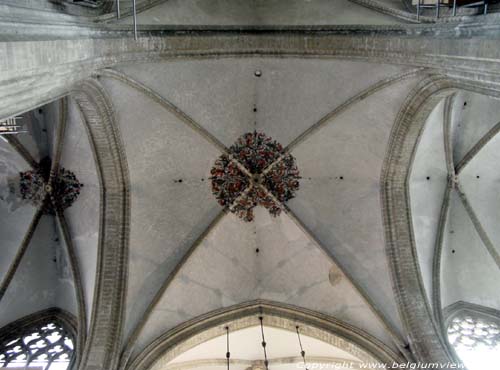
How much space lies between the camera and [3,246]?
32.5 feet

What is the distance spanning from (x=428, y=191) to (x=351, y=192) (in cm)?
179

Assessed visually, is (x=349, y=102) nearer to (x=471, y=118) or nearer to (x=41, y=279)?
(x=471, y=118)

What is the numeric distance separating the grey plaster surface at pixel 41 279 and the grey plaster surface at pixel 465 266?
8.78m

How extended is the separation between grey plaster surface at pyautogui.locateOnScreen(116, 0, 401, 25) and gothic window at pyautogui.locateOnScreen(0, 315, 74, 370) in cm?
664

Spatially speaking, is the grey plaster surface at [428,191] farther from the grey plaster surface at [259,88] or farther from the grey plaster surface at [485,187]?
the grey plaster surface at [259,88]

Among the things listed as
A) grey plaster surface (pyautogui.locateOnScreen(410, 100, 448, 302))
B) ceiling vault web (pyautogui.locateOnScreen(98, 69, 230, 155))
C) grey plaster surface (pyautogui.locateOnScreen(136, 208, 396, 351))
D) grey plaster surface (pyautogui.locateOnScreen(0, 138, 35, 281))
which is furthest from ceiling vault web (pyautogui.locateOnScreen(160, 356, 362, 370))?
ceiling vault web (pyautogui.locateOnScreen(98, 69, 230, 155))

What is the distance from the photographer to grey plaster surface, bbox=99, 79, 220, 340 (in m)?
9.41

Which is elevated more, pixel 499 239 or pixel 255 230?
pixel 255 230

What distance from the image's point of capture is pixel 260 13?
8.89m

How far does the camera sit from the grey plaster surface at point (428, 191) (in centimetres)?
954

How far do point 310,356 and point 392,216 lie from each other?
13.1 ft

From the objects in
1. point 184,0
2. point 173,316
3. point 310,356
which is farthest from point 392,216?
point 184,0

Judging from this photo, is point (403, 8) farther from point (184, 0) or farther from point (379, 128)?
point (184, 0)

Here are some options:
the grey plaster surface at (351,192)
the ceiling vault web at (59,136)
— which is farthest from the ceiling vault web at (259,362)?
the ceiling vault web at (59,136)
